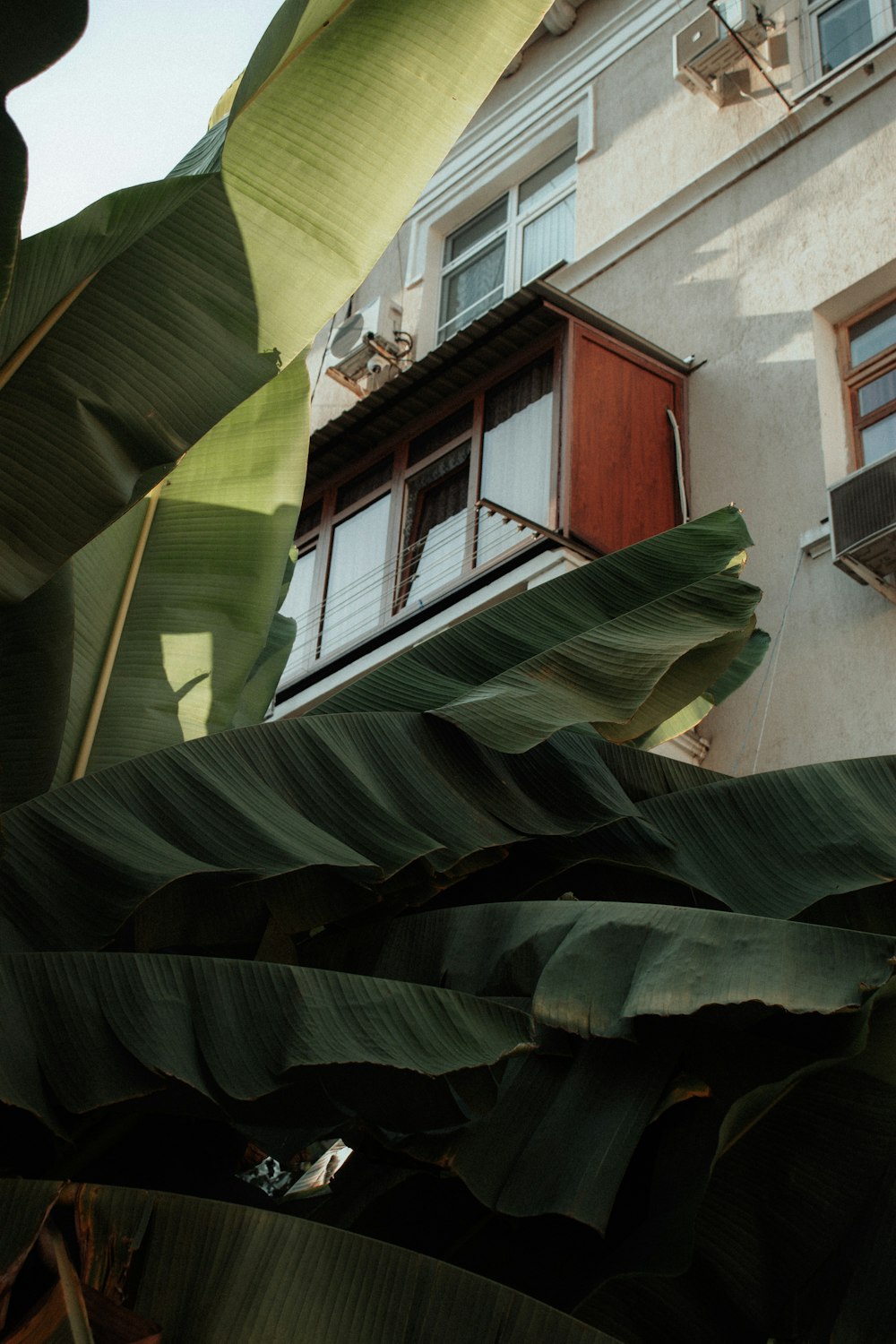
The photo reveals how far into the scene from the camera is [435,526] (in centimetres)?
972

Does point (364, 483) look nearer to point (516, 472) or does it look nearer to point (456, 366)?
point (456, 366)

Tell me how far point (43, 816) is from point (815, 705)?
210 inches


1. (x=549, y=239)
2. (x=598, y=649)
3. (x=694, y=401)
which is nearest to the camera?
(x=598, y=649)

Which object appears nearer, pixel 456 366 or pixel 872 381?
pixel 872 381

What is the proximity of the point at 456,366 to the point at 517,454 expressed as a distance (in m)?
0.86

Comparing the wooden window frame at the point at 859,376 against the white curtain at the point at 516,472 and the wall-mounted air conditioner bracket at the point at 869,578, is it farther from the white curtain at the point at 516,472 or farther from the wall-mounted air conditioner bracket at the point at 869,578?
the white curtain at the point at 516,472

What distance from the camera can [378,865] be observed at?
3.24 m

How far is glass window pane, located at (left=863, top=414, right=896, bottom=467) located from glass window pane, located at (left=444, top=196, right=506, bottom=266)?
5708 mm

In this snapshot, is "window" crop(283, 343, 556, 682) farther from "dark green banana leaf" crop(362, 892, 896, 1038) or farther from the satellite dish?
"dark green banana leaf" crop(362, 892, 896, 1038)

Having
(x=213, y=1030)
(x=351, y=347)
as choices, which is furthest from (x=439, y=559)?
(x=213, y=1030)

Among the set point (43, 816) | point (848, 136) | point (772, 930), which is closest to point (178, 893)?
point (43, 816)

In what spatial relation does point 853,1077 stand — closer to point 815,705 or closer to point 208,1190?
point 208,1190

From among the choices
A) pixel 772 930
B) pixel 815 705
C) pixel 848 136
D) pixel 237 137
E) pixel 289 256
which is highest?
pixel 848 136

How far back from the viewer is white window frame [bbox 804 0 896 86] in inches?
396
